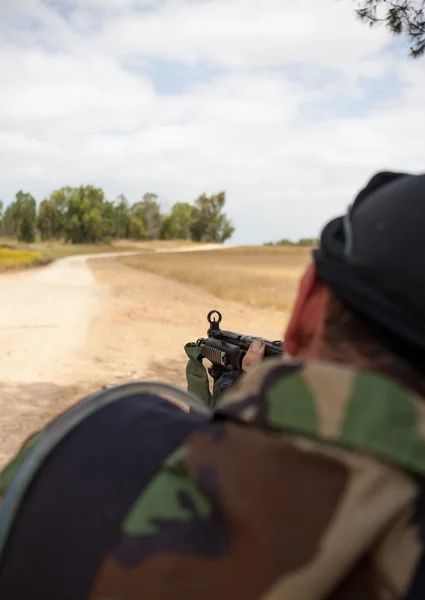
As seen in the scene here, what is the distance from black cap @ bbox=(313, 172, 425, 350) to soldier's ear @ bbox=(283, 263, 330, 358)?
1.3 inches

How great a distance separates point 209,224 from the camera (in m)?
110

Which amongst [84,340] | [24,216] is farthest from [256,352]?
[24,216]

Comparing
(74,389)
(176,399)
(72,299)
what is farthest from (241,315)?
(176,399)

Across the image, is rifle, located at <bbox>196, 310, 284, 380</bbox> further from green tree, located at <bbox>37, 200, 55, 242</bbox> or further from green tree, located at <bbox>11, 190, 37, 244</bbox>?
green tree, located at <bbox>37, 200, 55, 242</bbox>

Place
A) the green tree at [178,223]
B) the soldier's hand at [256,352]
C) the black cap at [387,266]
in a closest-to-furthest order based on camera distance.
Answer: the black cap at [387,266]
the soldier's hand at [256,352]
the green tree at [178,223]

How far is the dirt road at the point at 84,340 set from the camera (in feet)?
21.8

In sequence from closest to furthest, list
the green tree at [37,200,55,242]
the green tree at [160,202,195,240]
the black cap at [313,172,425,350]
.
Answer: the black cap at [313,172,425,350] → the green tree at [37,200,55,242] → the green tree at [160,202,195,240]

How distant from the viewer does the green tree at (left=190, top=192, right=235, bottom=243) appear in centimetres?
10756

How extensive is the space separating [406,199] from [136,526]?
56 cm

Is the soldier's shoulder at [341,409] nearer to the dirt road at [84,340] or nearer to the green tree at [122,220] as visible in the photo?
the dirt road at [84,340]

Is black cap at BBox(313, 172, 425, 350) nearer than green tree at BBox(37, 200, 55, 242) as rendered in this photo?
Yes

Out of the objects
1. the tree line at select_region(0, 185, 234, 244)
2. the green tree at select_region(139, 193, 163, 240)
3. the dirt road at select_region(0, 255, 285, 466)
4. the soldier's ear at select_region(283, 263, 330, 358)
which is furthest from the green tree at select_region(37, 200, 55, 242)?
the soldier's ear at select_region(283, 263, 330, 358)

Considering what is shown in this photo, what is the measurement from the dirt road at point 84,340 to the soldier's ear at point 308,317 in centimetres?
445

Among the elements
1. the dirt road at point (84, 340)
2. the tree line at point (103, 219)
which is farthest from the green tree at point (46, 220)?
the dirt road at point (84, 340)
